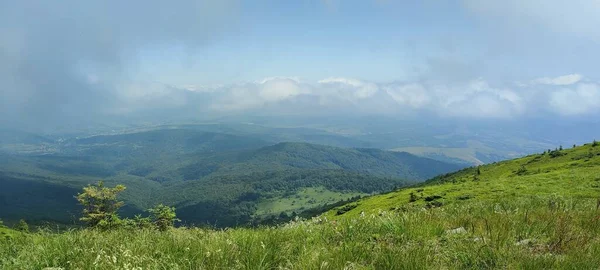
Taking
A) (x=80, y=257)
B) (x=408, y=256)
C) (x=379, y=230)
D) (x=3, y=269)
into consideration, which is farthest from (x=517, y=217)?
(x=3, y=269)

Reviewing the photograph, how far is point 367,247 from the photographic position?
5.23 meters

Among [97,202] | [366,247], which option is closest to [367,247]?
[366,247]

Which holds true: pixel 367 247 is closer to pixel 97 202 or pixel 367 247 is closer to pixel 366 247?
pixel 366 247

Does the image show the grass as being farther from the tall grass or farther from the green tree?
the green tree

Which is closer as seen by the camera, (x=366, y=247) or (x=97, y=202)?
(x=366, y=247)

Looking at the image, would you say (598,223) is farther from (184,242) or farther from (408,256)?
(184,242)

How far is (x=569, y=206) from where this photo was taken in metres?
9.10

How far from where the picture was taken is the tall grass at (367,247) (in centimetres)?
452

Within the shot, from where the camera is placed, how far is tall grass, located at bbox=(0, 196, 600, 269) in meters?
4.52

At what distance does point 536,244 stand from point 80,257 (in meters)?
6.78

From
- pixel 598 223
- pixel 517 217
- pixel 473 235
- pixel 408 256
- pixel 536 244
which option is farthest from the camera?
pixel 517 217

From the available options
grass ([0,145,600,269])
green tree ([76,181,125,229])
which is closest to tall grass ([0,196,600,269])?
grass ([0,145,600,269])

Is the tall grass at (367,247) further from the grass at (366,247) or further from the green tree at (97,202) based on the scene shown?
the green tree at (97,202)

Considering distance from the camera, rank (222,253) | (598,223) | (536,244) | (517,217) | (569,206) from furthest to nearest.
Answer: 1. (569,206)
2. (517,217)
3. (598,223)
4. (536,244)
5. (222,253)
